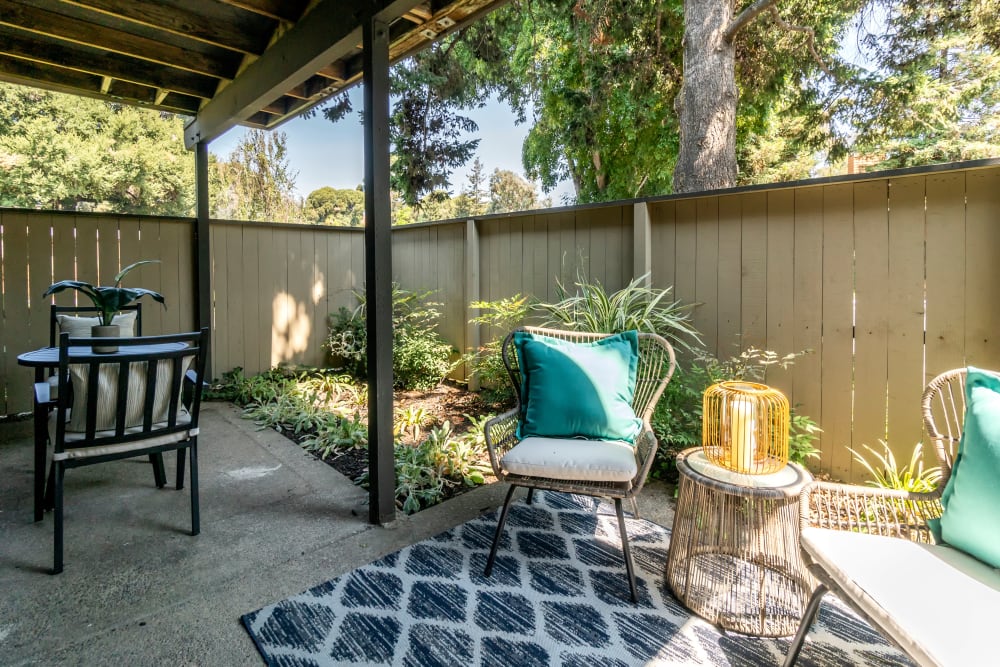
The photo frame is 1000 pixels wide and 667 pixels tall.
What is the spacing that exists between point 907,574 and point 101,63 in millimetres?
4802

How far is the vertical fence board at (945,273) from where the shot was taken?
221cm

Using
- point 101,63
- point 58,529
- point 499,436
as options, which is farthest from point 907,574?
point 101,63

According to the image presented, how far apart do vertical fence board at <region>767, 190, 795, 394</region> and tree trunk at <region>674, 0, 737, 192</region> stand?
1883mm

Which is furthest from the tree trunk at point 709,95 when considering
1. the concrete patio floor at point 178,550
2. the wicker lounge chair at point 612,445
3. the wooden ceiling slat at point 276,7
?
the wooden ceiling slat at point 276,7

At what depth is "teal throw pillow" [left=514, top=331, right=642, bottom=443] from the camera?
2.03m

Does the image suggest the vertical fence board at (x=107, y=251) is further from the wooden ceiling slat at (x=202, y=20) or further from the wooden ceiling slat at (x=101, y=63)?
the wooden ceiling slat at (x=202, y=20)

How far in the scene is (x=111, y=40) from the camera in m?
2.98

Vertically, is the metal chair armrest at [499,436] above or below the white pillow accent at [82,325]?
below

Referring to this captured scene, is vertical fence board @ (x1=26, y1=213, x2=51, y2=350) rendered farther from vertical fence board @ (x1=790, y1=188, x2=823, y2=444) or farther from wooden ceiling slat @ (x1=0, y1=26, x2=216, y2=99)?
vertical fence board @ (x1=790, y1=188, x2=823, y2=444)

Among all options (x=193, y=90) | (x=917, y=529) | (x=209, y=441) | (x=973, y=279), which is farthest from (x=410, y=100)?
(x=917, y=529)

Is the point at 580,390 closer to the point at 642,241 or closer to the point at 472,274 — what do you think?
the point at 642,241

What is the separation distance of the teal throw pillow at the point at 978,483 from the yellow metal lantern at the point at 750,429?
0.45m

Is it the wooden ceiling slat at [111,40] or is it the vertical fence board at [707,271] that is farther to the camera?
the vertical fence board at [707,271]

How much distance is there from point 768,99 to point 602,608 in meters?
6.40
